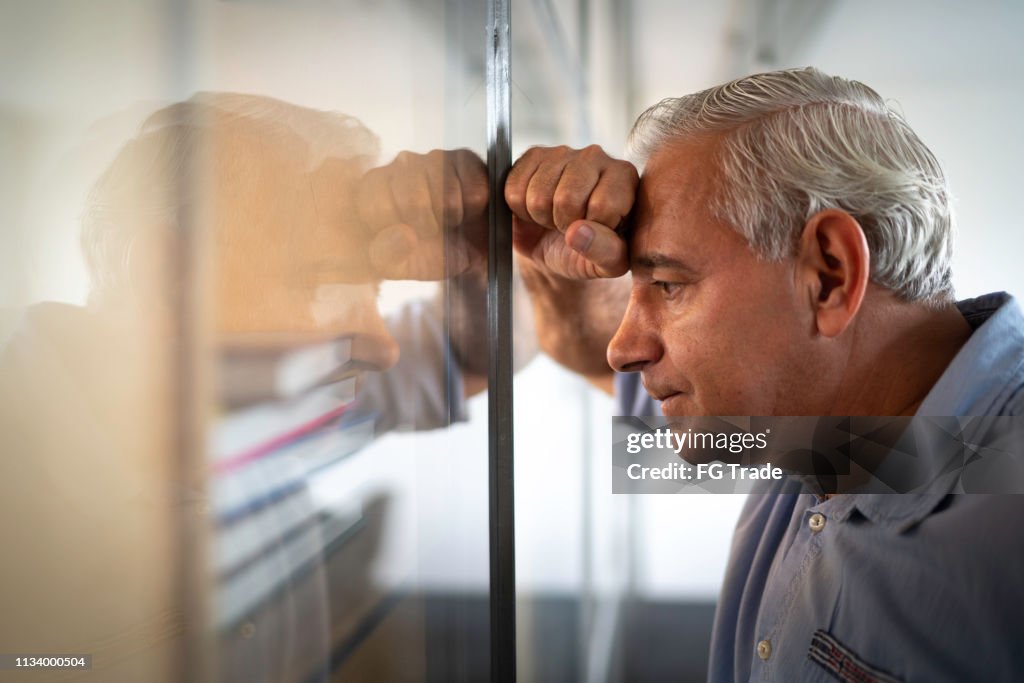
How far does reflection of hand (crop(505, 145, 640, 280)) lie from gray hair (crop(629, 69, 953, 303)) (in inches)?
3.1

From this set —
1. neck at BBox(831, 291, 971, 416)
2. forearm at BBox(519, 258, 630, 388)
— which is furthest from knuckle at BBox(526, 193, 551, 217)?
neck at BBox(831, 291, 971, 416)

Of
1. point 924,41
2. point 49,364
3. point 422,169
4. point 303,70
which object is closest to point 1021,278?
point 924,41

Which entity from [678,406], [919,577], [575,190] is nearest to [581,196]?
[575,190]

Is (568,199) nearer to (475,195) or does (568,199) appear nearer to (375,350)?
(475,195)

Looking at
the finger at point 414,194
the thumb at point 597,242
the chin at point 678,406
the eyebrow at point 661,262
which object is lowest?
the chin at point 678,406

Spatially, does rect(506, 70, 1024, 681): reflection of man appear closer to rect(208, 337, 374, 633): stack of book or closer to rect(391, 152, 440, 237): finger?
rect(391, 152, 440, 237): finger

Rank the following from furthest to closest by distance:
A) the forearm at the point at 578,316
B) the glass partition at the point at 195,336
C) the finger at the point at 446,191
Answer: the forearm at the point at 578,316
the finger at the point at 446,191
the glass partition at the point at 195,336

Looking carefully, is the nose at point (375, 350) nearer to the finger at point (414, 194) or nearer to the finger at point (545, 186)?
the finger at point (414, 194)

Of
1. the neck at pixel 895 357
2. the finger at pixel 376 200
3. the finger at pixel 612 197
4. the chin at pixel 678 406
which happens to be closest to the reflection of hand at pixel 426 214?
the finger at pixel 376 200

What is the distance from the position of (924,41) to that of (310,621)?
0.83 meters

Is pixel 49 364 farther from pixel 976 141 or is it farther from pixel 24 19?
pixel 976 141

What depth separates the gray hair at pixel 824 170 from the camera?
2.06 ft

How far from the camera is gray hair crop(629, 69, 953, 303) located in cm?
63

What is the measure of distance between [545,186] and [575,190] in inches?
1.3
